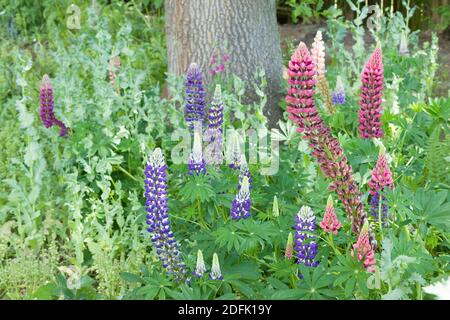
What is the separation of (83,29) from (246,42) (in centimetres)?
211

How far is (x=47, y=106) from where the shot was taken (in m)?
4.60

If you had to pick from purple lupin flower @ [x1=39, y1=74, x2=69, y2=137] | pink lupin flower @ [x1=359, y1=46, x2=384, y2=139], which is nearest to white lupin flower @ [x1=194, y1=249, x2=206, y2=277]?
pink lupin flower @ [x1=359, y1=46, x2=384, y2=139]

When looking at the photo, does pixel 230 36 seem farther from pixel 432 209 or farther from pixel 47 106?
pixel 432 209

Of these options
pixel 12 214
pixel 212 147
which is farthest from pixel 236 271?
pixel 12 214

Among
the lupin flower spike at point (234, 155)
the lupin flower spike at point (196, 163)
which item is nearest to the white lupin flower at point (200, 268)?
the lupin flower spike at point (196, 163)

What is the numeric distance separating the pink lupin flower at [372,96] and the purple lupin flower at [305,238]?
2.74 ft

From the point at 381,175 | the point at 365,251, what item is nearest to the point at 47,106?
the point at 381,175

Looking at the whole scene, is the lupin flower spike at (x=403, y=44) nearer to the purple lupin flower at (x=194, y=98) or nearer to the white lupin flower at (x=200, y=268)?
the purple lupin flower at (x=194, y=98)

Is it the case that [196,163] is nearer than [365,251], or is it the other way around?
[365,251]

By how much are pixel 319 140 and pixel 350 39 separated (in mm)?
5840

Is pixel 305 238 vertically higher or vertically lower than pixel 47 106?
lower

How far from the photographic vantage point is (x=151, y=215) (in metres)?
3.12

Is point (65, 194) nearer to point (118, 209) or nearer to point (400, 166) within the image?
point (118, 209)

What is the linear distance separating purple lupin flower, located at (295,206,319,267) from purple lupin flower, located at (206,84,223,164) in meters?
0.88
